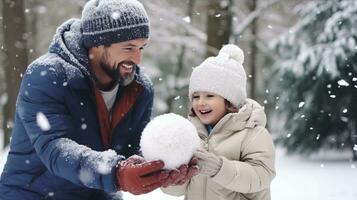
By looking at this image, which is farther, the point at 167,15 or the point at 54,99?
the point at 167,15

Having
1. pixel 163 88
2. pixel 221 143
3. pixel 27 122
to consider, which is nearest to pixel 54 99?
pixel 27 122

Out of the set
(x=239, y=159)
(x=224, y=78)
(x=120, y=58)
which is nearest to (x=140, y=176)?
(x=120, y=58)

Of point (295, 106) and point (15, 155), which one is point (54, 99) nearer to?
point (15, 155)

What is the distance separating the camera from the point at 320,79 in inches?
373

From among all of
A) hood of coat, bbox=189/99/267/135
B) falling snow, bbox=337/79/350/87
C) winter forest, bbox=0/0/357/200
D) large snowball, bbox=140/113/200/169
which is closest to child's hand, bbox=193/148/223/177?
large snowball, bbox=140/113/200/169

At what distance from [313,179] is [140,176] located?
6.81 m

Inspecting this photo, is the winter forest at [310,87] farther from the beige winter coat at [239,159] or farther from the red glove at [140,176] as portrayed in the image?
the red glove at [140,176]

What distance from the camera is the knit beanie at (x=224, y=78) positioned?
11.0 ft

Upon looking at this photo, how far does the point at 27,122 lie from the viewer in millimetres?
2600

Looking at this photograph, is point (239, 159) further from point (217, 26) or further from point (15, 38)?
point (15, 38)

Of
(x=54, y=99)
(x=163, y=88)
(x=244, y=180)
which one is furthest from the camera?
(x=163, y=88)

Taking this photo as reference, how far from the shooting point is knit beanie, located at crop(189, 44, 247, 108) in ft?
11.0

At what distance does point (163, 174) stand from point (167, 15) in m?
10.9

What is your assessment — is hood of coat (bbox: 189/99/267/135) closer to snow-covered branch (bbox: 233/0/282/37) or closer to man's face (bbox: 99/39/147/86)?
man's face (bbox: 99/39/147/86)
